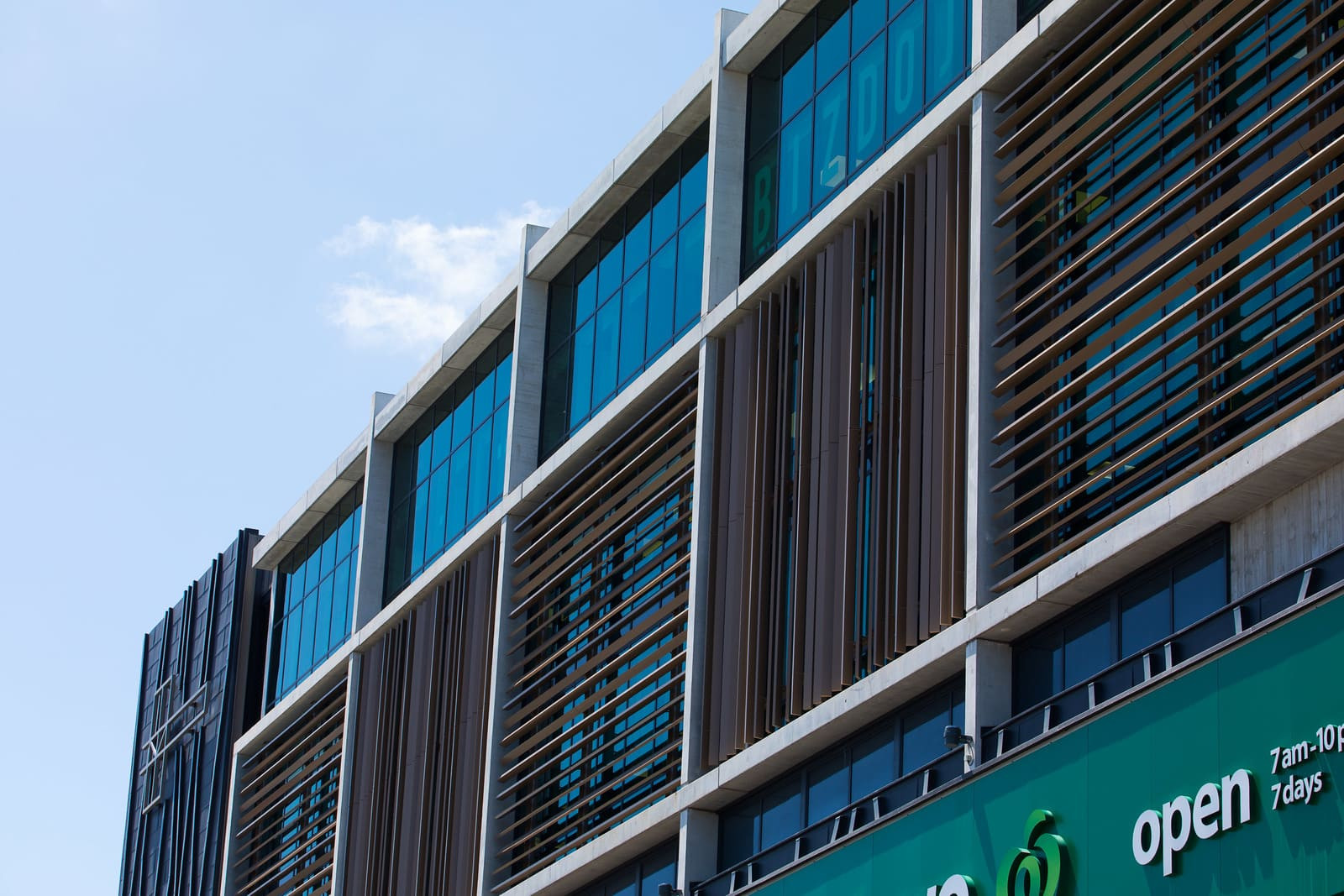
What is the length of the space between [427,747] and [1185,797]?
25.3 m

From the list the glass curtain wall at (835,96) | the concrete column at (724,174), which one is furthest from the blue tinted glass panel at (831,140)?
the concrete column at (724,174)

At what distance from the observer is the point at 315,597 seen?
57406 mm

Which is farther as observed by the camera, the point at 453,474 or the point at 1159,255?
the point at 453,474

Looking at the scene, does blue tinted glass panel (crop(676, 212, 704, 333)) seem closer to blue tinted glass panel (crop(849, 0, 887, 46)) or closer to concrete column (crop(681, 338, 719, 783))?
concrete column (crop(681, 338, 719, 783))

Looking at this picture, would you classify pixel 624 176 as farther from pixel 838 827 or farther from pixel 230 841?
pixel 230 841

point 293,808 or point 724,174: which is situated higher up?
point 724,174

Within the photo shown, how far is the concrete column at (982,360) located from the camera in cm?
2991

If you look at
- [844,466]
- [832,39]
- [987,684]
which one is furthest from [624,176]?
[987,684]

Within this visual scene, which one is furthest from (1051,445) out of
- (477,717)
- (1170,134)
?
(477,717)

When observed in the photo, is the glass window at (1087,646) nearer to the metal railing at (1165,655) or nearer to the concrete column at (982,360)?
the metal railing at (1165,655)

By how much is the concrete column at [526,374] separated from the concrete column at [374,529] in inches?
302

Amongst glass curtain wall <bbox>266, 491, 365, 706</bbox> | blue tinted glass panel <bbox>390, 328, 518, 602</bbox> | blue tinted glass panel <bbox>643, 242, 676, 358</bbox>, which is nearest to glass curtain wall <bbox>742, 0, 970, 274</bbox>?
blue tinted glass panel <bbox>643, 242, 676, 358</bbox>

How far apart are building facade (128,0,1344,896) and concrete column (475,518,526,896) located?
10cm

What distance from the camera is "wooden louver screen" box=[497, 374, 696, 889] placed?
38500mm
